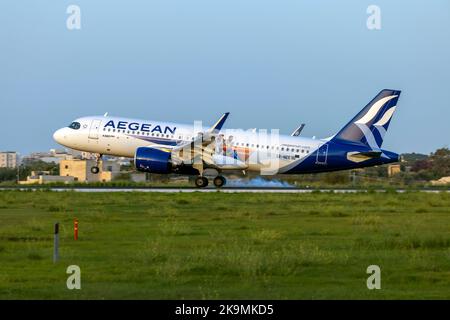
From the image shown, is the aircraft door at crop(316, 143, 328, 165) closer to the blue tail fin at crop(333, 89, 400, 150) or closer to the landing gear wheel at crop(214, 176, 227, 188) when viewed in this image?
the blue tail fin at crop(333, 89, 400, 150)

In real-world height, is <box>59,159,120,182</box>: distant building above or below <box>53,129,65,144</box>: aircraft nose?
below

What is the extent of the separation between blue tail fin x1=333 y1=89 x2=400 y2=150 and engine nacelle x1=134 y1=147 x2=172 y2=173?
11057 mm

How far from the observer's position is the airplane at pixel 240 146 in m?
62.6

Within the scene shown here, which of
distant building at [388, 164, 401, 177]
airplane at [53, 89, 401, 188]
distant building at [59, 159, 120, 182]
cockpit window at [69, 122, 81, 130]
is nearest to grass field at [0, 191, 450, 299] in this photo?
airplane at [53, 89, 401, 188]

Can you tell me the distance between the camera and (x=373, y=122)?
211 ft

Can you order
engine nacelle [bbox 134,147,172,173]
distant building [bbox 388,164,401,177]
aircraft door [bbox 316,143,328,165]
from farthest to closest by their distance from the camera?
distant building [bbox 388,164,401,177], aircraft door [bbox 316,143,328,165], engine nacelle [bbox 134,147,172,173]

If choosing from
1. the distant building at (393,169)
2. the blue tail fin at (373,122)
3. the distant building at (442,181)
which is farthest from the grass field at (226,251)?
the distant building at (393,169)

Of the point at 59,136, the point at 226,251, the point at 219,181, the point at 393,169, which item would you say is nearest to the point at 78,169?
the point at 393,169

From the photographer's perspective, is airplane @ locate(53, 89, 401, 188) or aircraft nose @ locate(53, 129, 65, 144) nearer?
airplane @ locate(53, 89, 401, 188)

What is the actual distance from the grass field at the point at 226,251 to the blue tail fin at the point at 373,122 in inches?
645

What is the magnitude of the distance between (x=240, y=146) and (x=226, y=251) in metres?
37.7

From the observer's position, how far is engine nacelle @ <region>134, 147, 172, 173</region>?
61.5 m

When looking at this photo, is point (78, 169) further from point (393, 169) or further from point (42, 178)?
point (393, 169)
